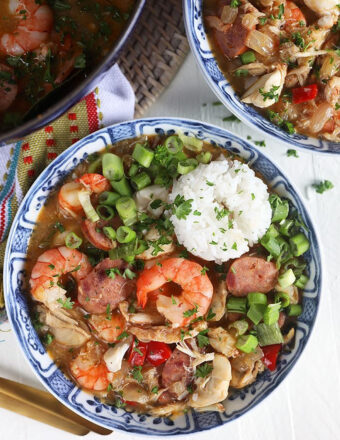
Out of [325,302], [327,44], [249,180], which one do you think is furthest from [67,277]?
[327,44]

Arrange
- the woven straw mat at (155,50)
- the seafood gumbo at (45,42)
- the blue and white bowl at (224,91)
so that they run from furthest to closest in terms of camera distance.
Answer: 1. the woven straw mat at (155,50)
2. the blue and white bowl at (224,91)
3. the seafood gumbo at (45,42)

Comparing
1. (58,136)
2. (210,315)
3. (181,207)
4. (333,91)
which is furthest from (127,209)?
(333,91)

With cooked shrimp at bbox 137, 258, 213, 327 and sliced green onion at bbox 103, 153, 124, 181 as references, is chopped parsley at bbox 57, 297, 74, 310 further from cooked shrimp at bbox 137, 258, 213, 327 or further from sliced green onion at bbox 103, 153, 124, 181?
sliced green onion at bbox 103, 153, 124, 181

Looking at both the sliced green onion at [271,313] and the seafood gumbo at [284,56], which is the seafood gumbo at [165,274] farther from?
the seafood gumbo at [284,56]

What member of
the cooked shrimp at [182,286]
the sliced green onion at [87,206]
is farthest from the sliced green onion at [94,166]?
the cooked shrimp at [182,286]

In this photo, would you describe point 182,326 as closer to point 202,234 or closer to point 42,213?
point 202,234

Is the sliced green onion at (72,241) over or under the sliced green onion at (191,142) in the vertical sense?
under
